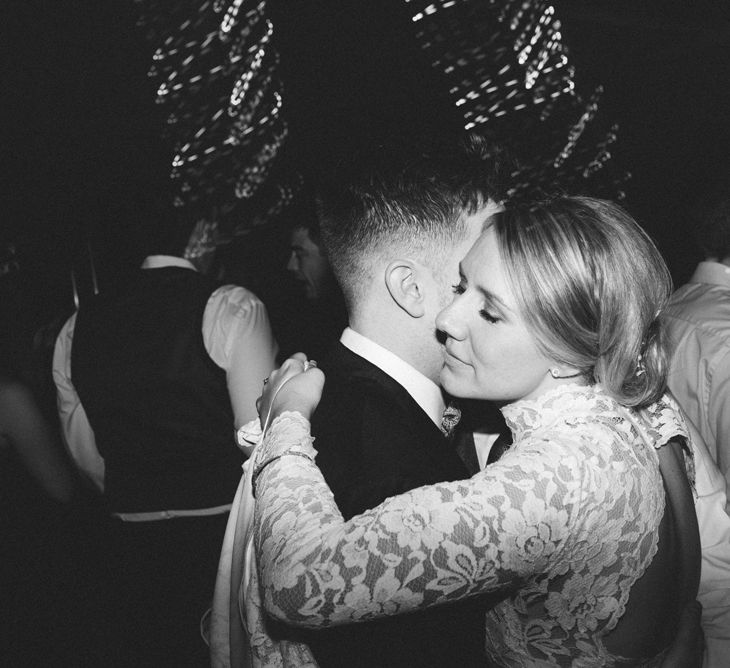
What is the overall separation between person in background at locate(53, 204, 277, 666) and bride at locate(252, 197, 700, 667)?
0.87m

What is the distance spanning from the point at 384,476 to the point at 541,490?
0.89 feet

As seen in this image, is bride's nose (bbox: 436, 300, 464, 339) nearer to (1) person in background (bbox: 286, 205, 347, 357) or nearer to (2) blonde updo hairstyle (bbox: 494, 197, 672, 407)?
(2) blonde updo hairstyle (bbox: 494, 197, 672, 407)

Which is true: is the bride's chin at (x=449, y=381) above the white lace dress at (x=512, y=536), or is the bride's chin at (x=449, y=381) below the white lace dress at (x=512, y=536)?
above

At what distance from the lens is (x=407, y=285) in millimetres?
1265

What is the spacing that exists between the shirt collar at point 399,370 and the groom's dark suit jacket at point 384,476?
0.22ft

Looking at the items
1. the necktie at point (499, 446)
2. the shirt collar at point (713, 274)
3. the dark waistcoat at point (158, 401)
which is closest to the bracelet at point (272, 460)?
the necktie at point (499, 446)

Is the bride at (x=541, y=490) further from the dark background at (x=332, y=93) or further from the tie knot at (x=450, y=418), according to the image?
the dark background at (x=332, y=93)

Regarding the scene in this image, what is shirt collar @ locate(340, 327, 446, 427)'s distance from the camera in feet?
4.11

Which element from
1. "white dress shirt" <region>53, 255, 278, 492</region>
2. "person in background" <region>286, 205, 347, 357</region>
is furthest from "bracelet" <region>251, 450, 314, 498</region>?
"person in background" <region>286, 205, 347, 357</region>

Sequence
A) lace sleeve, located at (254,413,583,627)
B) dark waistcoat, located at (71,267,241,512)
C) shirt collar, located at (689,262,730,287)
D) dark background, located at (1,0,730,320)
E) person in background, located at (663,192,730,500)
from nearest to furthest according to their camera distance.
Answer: lace sleeve, located at (254,413,583,627)
person in background, located at (663,192,730,500)
dark waistcoat, located at (71,267,241,512)
shirt collar, located at (689,262,730,287)
dark background, located at (1,0,730,320)

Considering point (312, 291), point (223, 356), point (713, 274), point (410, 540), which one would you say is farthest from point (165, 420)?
point (713, 274)

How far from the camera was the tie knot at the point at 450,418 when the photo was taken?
142 centimetres

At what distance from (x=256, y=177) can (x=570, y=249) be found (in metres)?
4.60

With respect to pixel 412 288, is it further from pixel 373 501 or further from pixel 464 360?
pixel 373 501
